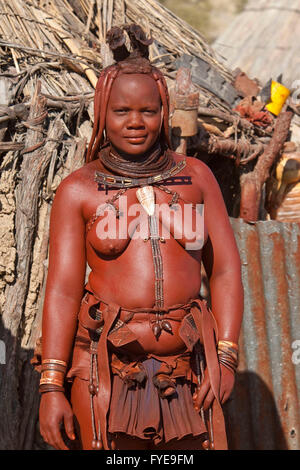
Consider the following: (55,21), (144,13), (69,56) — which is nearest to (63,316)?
(69,56)

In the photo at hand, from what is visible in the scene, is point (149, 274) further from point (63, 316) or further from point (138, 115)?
point (138, 115)

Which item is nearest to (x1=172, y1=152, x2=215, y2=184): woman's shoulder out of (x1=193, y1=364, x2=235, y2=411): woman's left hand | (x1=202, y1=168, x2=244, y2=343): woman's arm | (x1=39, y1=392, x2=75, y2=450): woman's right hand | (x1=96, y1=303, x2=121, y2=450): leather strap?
(x1=202, y1=168, x2=244, y2=343): woman's arm

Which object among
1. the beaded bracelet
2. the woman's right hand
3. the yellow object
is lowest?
the woman's right hand

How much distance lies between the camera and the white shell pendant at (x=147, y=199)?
359cm

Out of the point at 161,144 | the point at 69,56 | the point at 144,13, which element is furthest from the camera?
the point at 144,13

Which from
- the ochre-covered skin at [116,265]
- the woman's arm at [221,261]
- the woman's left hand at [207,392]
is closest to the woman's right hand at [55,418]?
the ochre-covered skin at [116,265]

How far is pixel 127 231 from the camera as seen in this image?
3553mm

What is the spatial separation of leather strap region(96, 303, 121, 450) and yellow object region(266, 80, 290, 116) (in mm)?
3171

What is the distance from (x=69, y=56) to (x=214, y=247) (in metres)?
2.15

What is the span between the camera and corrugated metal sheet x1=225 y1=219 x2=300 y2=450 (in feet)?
17.0

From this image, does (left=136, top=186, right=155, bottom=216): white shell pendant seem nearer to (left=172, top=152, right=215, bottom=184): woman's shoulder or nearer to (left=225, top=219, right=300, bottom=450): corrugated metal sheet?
(left=172, top=152, right=215, bottom=184): woman's shoulder

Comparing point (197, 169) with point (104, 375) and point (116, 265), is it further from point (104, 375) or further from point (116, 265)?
point (104, 375)

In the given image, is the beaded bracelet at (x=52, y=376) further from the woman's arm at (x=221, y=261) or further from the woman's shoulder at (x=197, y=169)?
the woman's shoulder at (x=197, y=169)

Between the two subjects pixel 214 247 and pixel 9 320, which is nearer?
pixel 214 247
